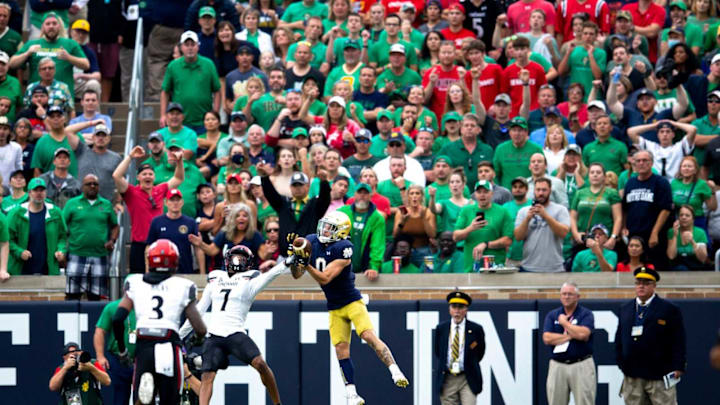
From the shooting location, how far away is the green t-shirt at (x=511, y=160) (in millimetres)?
19875

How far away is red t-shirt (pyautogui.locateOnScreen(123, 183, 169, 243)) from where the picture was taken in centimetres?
1908

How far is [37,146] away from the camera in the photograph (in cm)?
2028

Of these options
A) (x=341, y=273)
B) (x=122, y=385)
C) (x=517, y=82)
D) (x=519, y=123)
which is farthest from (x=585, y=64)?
(x=122, y=385)

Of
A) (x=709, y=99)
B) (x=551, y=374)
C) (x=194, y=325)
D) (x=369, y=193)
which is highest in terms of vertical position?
(x=709, y=99)

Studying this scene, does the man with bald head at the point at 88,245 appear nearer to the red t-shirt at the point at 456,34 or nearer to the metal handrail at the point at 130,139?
the metal handrail at the point at 130,139

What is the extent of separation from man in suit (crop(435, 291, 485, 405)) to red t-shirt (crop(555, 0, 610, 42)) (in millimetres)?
8101

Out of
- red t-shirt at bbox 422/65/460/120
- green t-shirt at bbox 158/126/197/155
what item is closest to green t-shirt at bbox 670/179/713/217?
red t-shirt at bbox 422/65/460/120

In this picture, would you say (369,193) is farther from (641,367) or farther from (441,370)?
(641,367)

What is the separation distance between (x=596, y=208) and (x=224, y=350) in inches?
245

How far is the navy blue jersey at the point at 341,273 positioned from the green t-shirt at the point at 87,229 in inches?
175

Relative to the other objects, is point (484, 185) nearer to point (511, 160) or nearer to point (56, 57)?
point (511, 160)

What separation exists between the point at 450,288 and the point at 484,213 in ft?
3.78

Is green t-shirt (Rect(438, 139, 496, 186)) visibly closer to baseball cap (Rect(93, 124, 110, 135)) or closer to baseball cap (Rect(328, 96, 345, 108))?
baseball cap (Rect(328, 96, 345, 108))

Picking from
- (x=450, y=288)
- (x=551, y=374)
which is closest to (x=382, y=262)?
(x=450, y=288)
